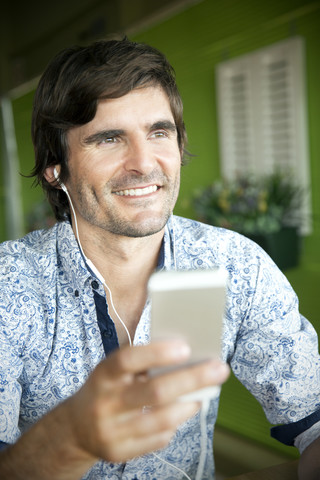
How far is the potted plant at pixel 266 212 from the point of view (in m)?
2.61

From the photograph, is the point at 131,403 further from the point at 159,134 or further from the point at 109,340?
the point at 159,134

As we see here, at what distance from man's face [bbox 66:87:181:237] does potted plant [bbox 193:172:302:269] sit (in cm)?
130

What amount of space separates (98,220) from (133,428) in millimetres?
813

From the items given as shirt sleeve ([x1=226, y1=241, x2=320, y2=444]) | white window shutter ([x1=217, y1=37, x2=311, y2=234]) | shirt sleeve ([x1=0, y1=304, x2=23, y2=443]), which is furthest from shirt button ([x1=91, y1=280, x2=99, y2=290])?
white window shutter ([x1=217, y1=37, x2=311, y2=234])

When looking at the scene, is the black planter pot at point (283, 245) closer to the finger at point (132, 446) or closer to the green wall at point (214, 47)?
the green wall at point (214, 47)

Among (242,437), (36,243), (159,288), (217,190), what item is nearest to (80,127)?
(36,243)

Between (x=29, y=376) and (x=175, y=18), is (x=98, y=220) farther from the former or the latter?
(x=175, y=18)

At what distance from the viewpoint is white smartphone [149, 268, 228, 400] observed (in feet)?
2.00

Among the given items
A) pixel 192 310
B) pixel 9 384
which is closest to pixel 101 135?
pixel 9 384

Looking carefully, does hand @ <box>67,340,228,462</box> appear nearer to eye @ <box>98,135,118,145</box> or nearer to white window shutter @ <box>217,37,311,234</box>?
eye @ <box>98,135,118,145</box>

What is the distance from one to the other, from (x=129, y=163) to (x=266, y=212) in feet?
4.80

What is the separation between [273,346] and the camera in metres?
1.23

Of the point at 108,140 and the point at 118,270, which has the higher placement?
the point at 108,140

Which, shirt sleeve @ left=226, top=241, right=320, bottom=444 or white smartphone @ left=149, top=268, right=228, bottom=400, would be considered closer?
white smartphone @ left=149, top=268, right=228, bottom=400
